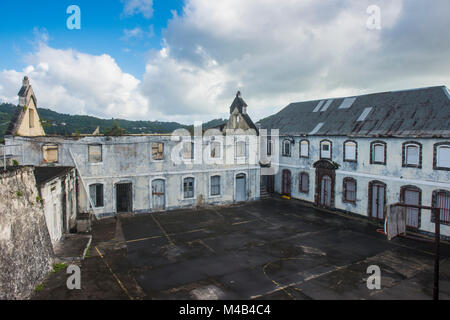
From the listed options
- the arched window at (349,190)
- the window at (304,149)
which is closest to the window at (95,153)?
the window at (304,149)

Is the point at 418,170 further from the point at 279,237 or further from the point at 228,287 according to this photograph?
the point at 228,287

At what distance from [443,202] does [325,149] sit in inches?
352

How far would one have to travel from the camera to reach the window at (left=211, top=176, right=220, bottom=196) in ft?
80.7

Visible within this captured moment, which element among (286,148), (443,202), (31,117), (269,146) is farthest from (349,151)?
(31,117)

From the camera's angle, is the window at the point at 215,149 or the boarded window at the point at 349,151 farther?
the window at the point at 215,149

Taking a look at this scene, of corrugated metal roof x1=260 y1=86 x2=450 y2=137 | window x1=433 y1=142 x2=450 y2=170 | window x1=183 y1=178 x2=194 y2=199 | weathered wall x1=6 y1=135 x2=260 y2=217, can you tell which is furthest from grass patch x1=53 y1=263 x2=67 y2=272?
window x1=433 y1=142 x2=450 y2=170

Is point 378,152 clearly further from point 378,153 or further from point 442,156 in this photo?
point 442,156

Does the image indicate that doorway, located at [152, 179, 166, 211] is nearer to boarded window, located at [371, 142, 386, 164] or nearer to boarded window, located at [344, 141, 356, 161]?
boarded window, located at [344, 141, 356, 161]

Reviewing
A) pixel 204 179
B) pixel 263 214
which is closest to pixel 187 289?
pixel 263 214

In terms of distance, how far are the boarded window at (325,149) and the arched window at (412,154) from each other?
5.77 m

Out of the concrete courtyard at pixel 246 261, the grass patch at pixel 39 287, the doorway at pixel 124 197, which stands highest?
the doorway at pixel 124 197

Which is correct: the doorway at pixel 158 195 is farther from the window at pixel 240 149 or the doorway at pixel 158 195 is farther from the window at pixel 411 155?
the window at pixel 411 155

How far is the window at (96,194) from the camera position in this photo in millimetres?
20516
